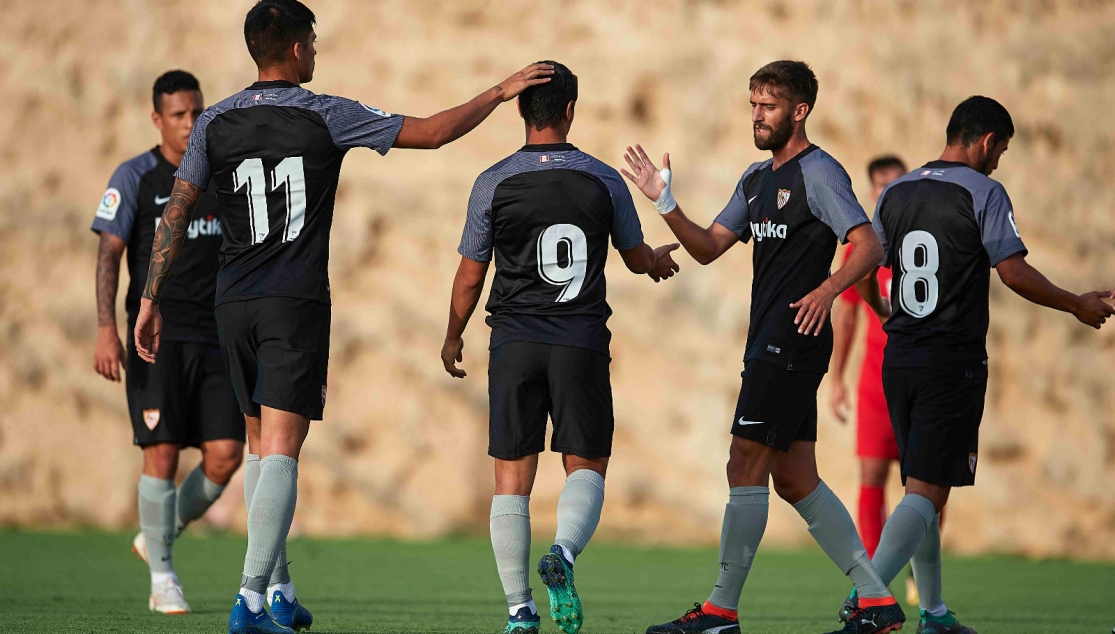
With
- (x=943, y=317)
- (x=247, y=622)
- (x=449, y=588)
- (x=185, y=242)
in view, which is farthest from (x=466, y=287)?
(x=449, y=588)

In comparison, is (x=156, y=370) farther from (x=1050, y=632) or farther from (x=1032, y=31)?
(x=1032, y=31)

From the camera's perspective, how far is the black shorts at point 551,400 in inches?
165

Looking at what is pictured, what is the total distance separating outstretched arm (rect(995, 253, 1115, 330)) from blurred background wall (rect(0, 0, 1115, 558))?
5.28 meters

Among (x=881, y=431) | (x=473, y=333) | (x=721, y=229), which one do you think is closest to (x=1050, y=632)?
(x=881, y=431)

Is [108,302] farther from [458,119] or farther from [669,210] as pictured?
[669,210]

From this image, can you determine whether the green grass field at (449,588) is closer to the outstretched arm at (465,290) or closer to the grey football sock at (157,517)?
the grey football sock at (157,517)

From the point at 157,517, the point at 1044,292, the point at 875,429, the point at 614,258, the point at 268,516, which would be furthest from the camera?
the point at 614,258

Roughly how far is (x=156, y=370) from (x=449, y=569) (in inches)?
106

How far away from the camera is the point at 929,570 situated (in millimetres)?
4855

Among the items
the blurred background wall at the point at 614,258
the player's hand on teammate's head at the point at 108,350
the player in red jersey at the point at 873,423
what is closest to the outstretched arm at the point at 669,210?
the player in red jersey at the point at 873,423

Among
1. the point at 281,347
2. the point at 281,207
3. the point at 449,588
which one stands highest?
the point at 281,207

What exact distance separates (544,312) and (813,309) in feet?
3.06

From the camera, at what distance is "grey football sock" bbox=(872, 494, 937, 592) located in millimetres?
4543

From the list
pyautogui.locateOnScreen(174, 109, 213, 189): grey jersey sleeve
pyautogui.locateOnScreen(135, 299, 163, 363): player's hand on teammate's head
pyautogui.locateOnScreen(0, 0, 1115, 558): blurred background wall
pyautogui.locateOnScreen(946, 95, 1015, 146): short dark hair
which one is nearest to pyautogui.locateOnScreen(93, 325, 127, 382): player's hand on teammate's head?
pyautogui.locateOnScreen(135, 299, 163, 363): player's hand on teammate's head
